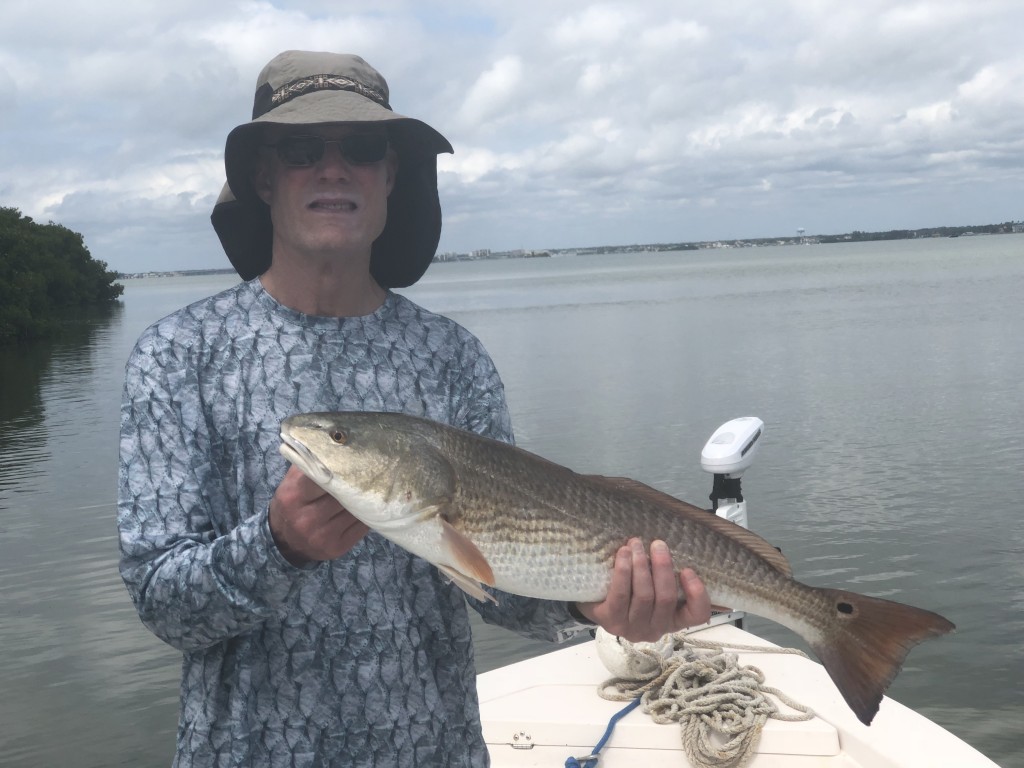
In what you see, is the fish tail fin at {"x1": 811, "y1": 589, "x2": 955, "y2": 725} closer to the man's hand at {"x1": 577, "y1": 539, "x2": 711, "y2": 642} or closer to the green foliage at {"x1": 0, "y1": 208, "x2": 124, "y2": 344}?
the man's hand at {"x1": 577, "y1": 539, "x2": 711, "y2": 642}

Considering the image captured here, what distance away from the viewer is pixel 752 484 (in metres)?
17.4

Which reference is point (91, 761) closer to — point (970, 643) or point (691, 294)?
point (970, 643)

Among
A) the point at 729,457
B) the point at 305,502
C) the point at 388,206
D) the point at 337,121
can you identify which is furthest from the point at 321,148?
the point at 729,457

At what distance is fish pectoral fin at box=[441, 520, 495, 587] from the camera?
2.52 m

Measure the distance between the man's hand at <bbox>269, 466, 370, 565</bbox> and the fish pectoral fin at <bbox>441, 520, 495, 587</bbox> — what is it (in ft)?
0.90

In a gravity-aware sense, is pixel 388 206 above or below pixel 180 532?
above

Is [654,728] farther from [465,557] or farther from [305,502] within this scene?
[305,502]

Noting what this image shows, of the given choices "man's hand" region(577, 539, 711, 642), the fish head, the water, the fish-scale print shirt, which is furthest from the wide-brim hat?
the water

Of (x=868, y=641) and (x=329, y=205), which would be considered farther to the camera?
(x=868, y=641)

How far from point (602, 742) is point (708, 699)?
606 millimetres

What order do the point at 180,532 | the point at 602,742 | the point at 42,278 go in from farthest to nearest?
the point at 42,278
the point at 602,742
the point at 180,532

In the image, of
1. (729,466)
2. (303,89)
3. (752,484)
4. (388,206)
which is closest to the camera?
(303,89)

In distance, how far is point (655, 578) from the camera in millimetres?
2783

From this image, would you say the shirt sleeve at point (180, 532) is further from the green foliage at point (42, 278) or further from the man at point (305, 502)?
the green foliage at point (42, 278)
